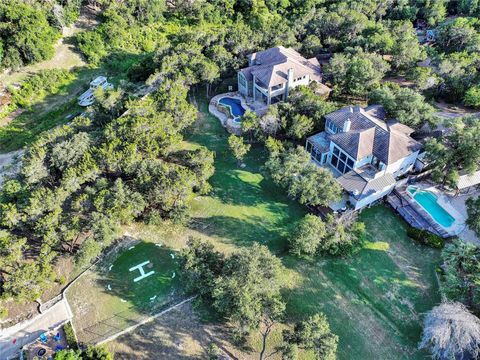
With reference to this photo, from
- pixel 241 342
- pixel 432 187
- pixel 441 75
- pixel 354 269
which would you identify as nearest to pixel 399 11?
pixel 441 75

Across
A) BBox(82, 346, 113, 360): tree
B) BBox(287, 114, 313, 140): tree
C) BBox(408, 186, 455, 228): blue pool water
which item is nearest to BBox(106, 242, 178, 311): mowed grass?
BBox(82, 346, 113, 360): tree

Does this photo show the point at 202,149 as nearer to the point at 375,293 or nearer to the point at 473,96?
the point at 375,293

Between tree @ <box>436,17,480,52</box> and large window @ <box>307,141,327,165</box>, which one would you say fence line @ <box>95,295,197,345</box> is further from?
tree @ <box>436,17,480,52</box>

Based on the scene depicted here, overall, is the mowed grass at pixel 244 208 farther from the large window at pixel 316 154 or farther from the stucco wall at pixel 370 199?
the large window at pixel 316 154

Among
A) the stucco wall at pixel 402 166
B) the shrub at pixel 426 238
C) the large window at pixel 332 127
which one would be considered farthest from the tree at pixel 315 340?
the large window at pixel 332 127

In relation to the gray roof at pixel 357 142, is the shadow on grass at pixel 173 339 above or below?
below

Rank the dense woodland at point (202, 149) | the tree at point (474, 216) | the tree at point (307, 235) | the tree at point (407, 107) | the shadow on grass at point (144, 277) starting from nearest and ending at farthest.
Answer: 1. the dense woodland at point (202, 149)
2. the shadow on grass at point (144, 277)
3. the tree at point (307, 235)
4. the tree at point (474, 216)
5. the tree at point (407, 107)
